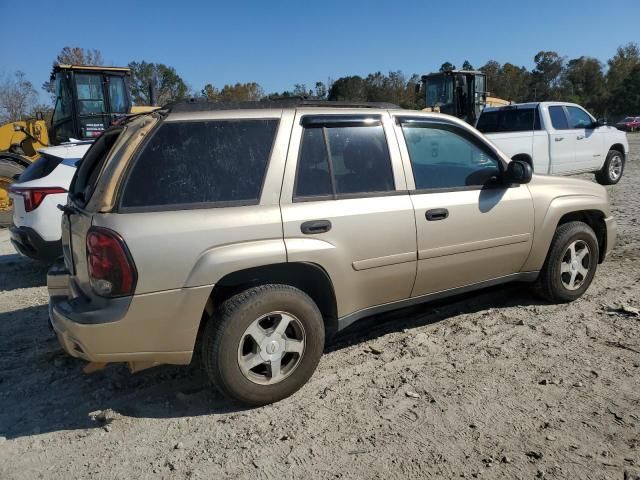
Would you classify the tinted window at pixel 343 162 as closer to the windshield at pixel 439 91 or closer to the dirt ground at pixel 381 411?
the dirt ground at pixel 381 411

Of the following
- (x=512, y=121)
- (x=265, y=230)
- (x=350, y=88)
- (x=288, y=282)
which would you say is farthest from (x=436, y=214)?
(x=350, y=88)

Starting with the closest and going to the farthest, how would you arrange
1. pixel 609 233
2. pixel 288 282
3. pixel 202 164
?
pixel 202 164 < pixel 288 282 < pixel 609 233

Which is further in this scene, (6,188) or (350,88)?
(350,88)

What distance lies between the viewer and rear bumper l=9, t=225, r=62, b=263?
570 cm

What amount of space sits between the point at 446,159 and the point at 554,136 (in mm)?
8126

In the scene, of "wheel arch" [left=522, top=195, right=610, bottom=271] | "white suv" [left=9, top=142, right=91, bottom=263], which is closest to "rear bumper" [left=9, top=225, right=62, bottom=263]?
"white suv" [left=9, top=142, right=91, bottom=263]

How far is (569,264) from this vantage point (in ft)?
15.6

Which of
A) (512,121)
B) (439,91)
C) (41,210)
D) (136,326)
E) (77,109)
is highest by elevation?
(439,91)

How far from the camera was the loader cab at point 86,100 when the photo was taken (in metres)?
12.4

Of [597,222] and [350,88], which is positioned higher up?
[350,88]

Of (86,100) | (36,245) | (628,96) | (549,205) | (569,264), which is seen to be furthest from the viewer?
(628,96)

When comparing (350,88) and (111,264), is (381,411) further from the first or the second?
(350,88)

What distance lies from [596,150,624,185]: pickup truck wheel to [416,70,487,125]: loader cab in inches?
180

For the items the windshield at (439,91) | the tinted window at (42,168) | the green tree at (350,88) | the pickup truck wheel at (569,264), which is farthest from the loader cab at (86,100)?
the green tree at (350,88)
